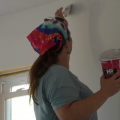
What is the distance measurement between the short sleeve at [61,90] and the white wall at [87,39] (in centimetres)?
46

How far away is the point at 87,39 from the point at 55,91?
2.02 feet

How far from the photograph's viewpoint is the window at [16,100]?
61.0 inches

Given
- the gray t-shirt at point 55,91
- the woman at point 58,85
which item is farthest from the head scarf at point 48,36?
the gray t-shirt at point 55,91

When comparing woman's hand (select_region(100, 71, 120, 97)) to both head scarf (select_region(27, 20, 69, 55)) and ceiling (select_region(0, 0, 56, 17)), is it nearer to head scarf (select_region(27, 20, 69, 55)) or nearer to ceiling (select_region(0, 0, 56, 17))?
head scarf (select_region(27, 20, 69, 55))

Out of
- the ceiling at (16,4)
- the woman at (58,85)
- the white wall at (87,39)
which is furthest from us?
the ceiling at (16,4)

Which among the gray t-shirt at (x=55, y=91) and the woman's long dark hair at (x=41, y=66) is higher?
the woman's long dark hair at (x=41, y=66)

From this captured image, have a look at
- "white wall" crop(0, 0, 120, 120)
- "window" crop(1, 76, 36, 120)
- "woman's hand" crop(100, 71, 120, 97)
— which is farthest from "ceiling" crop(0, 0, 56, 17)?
"woman's hand" crop(100, 71, 120, 97)

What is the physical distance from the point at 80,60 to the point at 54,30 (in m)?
0.42

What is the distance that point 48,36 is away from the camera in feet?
2.72

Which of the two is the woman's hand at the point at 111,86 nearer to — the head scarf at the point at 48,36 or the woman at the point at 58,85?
the woman at the point at 58,85

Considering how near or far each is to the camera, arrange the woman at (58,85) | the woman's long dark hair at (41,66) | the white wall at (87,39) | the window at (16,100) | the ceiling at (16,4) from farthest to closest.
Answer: the window at (16,100)
the ceiling at (16,4)
the white wall at (87,39)
the woman's long dark hair at (41,66)
the woman at (58,85)

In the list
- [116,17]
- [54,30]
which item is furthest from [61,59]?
[116,17]

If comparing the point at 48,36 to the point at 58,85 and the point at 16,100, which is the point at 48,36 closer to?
the point at 58,85

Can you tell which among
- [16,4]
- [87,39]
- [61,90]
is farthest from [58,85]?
[16,4]
